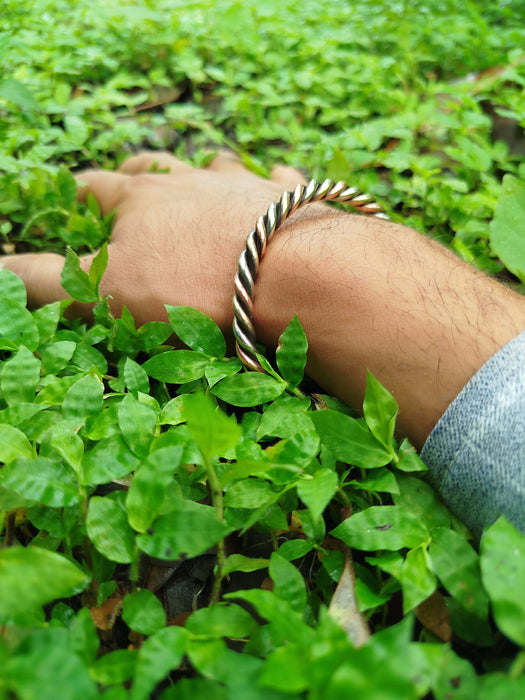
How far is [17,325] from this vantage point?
1.04m

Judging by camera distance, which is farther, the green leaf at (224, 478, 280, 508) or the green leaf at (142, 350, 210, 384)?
the green leaf at (142, 350, 210, 384)

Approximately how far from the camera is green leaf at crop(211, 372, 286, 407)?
978mm

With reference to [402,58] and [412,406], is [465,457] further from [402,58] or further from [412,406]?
[402,58]

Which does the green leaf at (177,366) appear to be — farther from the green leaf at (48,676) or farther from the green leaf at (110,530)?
the green leaf at (48,676)

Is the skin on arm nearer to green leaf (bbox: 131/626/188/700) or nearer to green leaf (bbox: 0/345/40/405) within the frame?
green leaf (bbox: 0/345/40/405)

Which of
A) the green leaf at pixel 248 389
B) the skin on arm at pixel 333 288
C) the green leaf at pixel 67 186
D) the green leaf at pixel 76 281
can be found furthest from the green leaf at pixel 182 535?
the green leaf at pixel 67 186

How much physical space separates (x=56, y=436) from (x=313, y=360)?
18.8 inches

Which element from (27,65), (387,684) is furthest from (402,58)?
(387,684)

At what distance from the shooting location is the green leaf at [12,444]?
0.80 metres

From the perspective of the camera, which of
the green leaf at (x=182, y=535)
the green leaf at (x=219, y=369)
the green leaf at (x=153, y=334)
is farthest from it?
the green leaf at (x=153, y=334)

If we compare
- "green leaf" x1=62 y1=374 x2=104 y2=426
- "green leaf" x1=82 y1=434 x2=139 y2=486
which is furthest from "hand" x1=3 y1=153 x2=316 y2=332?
"green leaf" x1=82 y1=434 x2=139 y2=486

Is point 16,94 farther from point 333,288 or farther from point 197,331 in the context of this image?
point 333,288

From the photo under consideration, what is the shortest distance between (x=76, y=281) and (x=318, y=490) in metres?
0.63

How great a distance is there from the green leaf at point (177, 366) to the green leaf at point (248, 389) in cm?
6
